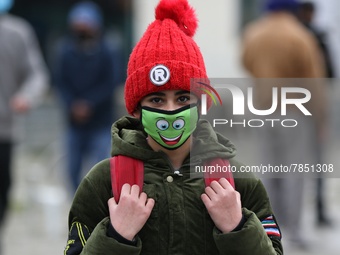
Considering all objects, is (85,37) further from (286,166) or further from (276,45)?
(286,166)

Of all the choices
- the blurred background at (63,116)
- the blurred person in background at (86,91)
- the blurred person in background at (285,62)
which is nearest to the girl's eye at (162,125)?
the blurred person in background at (285,62)

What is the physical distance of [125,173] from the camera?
9.55 feet

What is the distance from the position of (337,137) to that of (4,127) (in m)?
2.29

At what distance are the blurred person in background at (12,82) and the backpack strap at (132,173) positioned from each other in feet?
11.8

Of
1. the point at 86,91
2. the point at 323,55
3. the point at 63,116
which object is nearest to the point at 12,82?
the point at 86,91

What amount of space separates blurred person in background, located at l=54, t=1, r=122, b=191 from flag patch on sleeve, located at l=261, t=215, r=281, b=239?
5.52 m

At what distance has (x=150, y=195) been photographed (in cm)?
291

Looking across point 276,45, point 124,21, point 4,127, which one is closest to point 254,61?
point 276,45

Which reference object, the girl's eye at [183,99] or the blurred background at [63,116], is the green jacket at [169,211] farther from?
the blurred background at [63,116]

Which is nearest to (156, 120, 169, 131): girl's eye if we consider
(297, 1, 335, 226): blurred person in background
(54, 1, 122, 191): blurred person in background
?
(297, 1, 335, 226): blurred person in background

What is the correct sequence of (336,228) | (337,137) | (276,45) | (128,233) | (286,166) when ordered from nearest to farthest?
1. (128,233)
2. (286,166)
3. (337,137)
4. (276,45)
5. (336,228)

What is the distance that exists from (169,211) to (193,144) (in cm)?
25

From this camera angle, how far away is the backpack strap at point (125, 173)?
290 cm

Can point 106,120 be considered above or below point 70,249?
below
